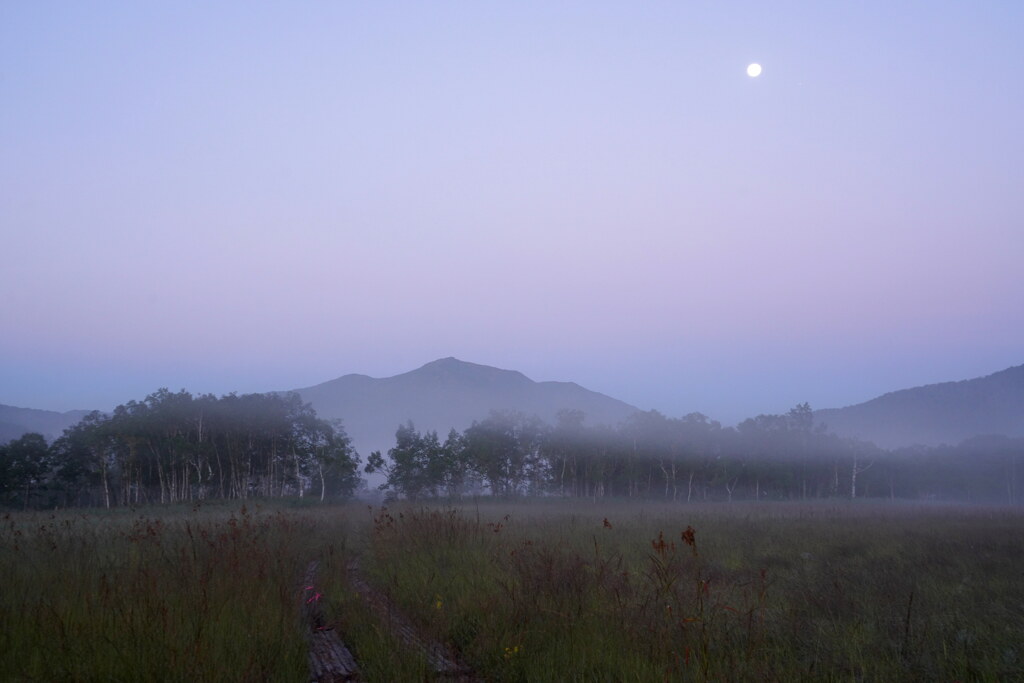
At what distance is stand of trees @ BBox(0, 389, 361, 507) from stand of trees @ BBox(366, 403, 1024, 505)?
28.4 ft

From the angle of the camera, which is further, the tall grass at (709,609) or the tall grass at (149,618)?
the tall grass at (709,609)

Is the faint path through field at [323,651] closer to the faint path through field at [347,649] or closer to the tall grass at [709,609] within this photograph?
the faint path through field at [347,649]

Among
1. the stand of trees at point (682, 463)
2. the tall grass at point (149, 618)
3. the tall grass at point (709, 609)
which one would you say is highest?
the tall grass at point (149, 618)

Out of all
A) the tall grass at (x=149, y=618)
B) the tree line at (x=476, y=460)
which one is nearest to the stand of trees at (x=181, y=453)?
the tree line at (x=476, y=460)

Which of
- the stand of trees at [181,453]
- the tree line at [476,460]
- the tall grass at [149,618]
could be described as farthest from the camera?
the tree line at [476,460]

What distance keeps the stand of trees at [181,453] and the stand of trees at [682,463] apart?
28.4 ft

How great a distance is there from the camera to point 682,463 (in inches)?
2662

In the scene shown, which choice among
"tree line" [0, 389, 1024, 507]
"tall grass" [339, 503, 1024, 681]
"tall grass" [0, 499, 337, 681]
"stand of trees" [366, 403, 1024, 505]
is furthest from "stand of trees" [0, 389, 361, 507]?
"tall grass" [0, 499, 337, 681]

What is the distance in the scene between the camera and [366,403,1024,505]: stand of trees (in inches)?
2530

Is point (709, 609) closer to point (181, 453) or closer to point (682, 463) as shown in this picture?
point (181, 453)

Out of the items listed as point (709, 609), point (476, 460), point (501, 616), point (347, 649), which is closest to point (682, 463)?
point (476, 460)

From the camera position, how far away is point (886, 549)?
12.3 metres

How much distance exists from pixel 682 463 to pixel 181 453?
48929mm

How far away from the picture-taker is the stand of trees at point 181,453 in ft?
165
